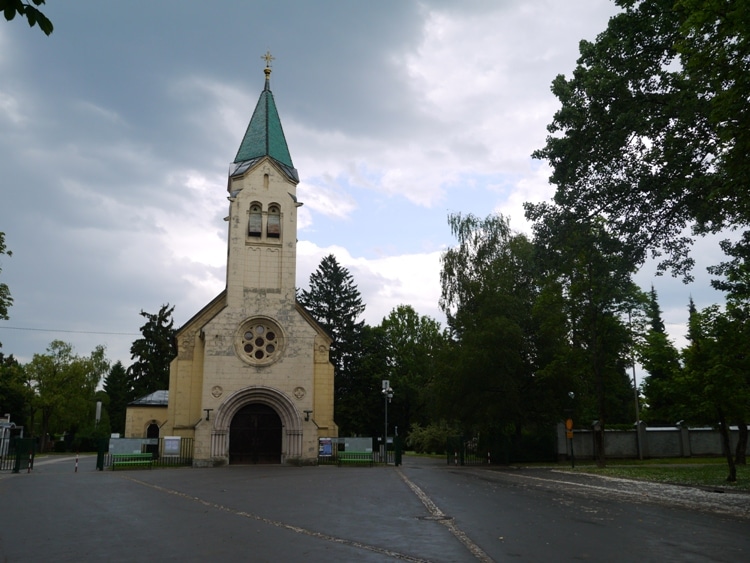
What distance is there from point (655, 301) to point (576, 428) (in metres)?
49.8

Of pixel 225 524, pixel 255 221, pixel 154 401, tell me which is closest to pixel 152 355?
pixel 154 401

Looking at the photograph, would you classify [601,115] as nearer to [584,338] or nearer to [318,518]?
[318,518]

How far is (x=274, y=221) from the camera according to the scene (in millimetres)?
35969

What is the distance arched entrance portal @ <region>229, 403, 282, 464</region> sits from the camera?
3288 cm

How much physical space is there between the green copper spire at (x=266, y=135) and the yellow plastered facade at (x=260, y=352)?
1.46m

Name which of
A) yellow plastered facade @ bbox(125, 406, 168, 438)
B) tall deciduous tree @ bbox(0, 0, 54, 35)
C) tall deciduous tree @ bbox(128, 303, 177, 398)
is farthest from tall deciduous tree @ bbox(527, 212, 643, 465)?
tall deciduous tree @ bbox(128, 303, 177, 398)

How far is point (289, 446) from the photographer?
32.6 metres

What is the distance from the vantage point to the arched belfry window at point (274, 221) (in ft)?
117

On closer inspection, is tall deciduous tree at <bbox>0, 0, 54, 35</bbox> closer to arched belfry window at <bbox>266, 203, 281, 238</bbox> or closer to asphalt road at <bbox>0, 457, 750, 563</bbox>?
asphalt road at <bbox>0, 457, 750, 563</bbox>

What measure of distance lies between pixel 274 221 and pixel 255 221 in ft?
3.46

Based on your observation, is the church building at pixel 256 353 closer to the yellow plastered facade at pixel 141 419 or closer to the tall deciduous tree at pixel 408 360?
the yellow plastered facade at pixel 141 419

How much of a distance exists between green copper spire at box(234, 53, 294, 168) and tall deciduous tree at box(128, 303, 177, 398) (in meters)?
32.1

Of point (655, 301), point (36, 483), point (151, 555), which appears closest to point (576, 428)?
point (36, 483)

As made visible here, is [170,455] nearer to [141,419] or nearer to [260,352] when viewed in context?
[260,352]
